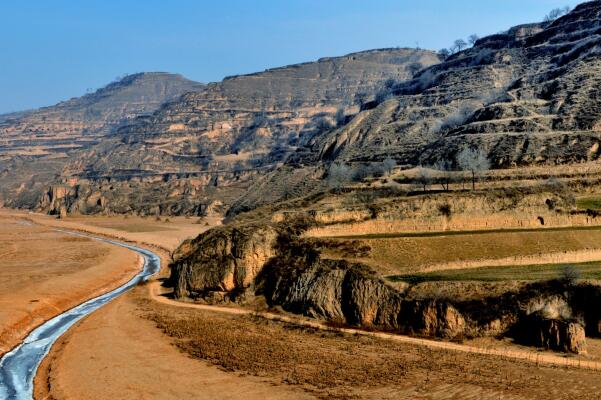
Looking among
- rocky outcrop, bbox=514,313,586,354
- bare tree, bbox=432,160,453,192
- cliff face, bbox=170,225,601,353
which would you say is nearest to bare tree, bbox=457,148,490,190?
bare tree, bbox=432,160,453,192

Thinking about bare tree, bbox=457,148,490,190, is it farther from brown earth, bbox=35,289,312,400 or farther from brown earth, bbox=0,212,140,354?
brown earth, bbox=35,289,312,400

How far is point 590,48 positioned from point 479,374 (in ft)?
245

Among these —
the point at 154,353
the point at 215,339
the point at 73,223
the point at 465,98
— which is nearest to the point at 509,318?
the point at 215,339

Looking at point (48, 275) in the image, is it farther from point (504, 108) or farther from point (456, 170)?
point (504, 108)

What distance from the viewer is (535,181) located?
177 feet

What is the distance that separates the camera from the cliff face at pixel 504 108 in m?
64.1

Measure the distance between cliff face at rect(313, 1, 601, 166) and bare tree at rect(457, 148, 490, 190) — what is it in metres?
1.08

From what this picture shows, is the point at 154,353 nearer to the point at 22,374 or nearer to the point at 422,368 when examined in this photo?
the point at 22,374

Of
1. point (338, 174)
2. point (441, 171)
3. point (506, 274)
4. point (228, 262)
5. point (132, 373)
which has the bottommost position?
point (132, 373)

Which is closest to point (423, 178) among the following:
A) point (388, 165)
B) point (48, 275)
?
point (388, 165)

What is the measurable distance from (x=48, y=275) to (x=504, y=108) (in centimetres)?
4875

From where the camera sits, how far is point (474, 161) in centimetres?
6203

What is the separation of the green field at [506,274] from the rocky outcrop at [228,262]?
9.11 m

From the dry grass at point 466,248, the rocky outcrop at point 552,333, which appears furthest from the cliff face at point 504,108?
the rocky outcrop at point 552,333
